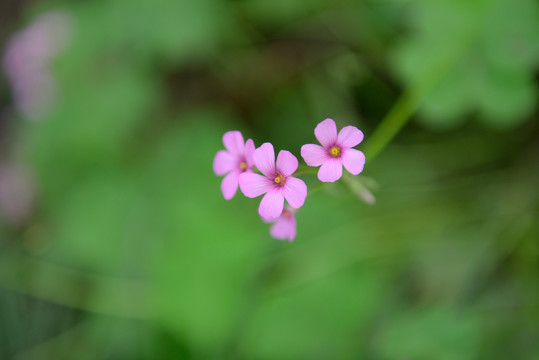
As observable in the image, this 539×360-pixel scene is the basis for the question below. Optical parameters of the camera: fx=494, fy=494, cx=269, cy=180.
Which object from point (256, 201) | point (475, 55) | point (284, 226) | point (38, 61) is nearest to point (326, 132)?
point (284, 226)

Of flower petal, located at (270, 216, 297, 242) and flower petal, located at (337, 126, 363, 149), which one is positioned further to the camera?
flower petal, located at (270, 216, 297, 242)

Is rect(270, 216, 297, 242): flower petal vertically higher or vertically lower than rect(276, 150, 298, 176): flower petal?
lower

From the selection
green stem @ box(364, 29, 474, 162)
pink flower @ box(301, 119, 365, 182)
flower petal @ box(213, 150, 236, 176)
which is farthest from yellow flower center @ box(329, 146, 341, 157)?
green stem @ box(364, 29, 474, 162)

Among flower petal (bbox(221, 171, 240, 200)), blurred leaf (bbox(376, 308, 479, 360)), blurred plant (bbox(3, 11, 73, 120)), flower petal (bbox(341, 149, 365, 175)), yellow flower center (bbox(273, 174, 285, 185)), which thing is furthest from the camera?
blurred plant (bbox(3, 11, 73, 120))

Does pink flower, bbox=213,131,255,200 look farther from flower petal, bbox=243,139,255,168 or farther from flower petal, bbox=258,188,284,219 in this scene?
flower petal, bbox=258,188,284,219

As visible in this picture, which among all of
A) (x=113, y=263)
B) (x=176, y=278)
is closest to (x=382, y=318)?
(x=176, y=278)

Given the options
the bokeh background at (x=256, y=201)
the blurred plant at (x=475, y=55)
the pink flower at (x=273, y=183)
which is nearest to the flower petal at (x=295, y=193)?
the pink flower at (x=273, y=183)
